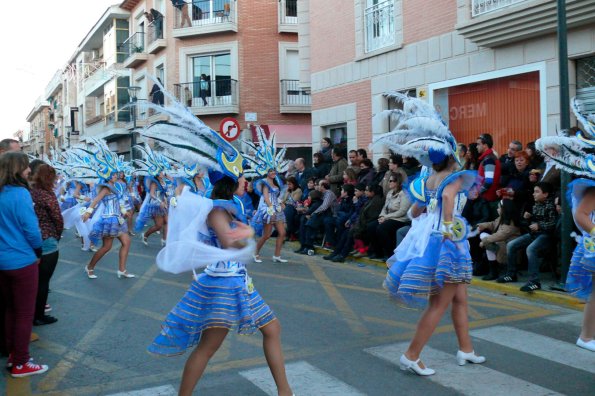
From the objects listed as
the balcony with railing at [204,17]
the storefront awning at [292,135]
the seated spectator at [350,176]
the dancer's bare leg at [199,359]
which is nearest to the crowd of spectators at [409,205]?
the seated spectator at [350,176]

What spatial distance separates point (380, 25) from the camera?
1608cm

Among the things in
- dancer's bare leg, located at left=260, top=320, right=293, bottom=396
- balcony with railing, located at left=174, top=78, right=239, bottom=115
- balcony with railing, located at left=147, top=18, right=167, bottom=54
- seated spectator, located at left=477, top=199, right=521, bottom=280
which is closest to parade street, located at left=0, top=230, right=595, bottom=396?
seated spectator, located at left=477, top=199, right=521, bottom=280

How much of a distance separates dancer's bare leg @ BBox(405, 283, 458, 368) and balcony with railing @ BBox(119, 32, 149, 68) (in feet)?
98.3

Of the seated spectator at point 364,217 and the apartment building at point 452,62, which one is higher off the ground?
the apartment building at point 452,62

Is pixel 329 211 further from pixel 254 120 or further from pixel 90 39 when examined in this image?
pixel 90 39

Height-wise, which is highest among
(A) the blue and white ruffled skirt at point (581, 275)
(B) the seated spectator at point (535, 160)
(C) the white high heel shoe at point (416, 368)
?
(B) the seated spectator at point (535, 160)

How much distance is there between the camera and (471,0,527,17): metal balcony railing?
11941mm

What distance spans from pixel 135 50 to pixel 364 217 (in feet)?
83.8

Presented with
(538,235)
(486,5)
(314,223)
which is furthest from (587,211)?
(314,223)

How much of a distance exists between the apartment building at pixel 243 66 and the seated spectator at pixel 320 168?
12.5m

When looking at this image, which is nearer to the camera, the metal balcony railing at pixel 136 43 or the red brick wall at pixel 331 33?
the red brick wall at pixel 331 33

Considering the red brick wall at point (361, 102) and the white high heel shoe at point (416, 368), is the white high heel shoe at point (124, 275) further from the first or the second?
the red brick wall at point (361, 102)

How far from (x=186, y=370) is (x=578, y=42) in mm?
9605

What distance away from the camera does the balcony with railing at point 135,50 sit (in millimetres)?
32875
